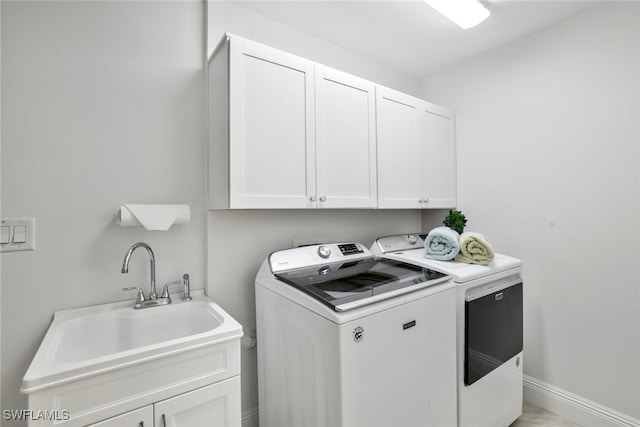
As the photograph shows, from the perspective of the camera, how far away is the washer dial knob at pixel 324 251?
5.90 feet

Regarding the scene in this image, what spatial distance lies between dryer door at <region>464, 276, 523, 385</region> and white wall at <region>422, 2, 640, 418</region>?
1.24 ft

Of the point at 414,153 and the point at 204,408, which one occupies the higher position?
the point at 414,153

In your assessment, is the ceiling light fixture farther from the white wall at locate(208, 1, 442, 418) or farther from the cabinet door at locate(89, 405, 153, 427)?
the cabinet door at locate(89, 405, 153, 427)

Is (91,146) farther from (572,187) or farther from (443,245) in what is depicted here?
(572,187)

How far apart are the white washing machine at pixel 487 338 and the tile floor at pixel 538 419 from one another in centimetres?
11

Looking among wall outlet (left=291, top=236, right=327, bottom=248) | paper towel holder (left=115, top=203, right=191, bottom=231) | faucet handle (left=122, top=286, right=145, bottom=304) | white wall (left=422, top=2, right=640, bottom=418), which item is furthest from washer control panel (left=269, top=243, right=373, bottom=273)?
white wall (left=422, top=2, right=640, bottom=418)

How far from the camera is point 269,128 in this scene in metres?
1.53

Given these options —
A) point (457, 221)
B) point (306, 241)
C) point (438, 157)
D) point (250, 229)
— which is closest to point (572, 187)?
point (457, 221)

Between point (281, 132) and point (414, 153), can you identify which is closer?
point (281, 132)

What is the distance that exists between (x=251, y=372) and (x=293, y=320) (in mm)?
731

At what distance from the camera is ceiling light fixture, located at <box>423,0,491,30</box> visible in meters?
1.70

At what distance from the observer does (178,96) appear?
5.29 ft

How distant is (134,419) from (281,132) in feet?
4.45

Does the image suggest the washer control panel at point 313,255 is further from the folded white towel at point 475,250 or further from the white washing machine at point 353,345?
the folded white towel at point 475,250
